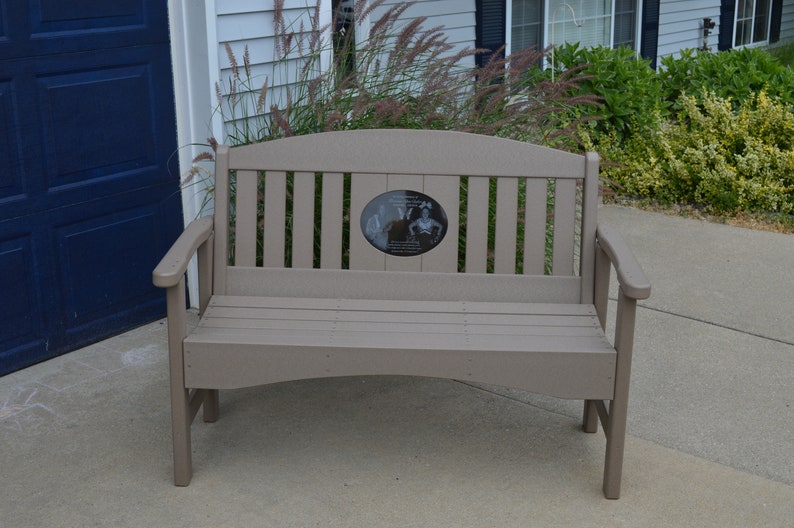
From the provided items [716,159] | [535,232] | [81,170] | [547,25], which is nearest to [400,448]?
[535,232]

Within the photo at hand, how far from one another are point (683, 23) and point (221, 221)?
8.98m

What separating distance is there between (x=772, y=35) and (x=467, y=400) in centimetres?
1294

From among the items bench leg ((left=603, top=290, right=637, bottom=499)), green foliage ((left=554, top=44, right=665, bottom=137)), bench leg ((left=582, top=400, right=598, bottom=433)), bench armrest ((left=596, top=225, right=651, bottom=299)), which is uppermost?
green foliage ((left=554, top=44, right=665, bottom=137))

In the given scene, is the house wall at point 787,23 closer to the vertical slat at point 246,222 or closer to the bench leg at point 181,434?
the vertical slat at point 246,222

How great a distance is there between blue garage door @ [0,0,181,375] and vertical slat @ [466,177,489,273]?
169 centimetres

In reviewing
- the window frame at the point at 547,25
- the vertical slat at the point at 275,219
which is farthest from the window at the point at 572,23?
the vertical slat at the point at 275,219

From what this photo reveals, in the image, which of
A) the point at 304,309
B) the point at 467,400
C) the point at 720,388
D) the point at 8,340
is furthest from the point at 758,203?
the point at 8,340

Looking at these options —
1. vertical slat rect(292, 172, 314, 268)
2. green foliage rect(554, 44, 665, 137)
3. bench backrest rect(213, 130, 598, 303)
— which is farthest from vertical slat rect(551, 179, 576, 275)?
green foliage rect(554, 44, 665, 137)

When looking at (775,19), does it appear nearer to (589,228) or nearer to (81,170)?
(589,228)

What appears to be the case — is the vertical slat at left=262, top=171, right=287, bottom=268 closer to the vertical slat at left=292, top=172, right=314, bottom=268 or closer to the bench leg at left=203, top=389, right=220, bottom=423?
the vertical slat at left=292, top=172, right=314, bottom=268

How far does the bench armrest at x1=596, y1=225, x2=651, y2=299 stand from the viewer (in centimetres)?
293

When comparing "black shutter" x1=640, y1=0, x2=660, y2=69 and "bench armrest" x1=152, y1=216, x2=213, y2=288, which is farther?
"black shutter" x1=640, y1=0, x2=660, y2=69

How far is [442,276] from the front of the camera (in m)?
3.54

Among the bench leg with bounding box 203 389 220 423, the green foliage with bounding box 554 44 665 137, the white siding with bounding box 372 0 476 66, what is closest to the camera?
the bench leg with bounding box 203 389 220 423
